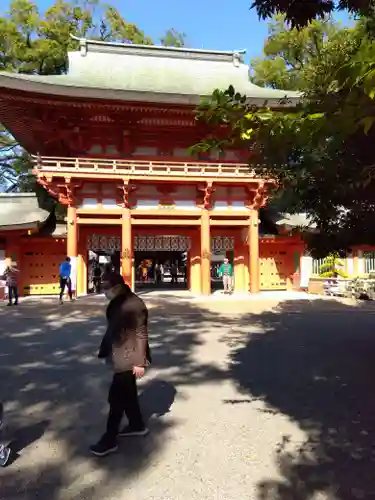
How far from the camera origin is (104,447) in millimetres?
3602

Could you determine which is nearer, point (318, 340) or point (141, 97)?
point (318, 340)

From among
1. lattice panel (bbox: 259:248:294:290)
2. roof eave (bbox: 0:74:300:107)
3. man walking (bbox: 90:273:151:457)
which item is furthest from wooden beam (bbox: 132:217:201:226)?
man walking (bbox: 90:273:151:457)

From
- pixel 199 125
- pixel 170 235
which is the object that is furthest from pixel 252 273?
pixel 199 125

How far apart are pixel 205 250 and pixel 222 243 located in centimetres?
285

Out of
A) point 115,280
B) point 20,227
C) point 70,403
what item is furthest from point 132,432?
point 20,227

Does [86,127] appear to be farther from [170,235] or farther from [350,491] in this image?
[350,491]

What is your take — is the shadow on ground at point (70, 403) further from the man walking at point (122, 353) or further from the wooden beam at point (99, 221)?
the wooden beam at point (99, 221)

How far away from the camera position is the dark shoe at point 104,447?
3.57 meters

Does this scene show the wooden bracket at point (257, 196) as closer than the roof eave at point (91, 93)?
No

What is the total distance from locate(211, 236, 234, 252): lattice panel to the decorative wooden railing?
12.4ft

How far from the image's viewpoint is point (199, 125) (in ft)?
60.0

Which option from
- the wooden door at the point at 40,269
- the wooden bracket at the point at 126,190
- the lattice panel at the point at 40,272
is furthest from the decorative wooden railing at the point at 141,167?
the lattice panel at the point at 40,272

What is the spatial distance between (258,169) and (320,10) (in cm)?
158

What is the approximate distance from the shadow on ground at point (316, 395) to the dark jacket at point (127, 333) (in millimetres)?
1436
